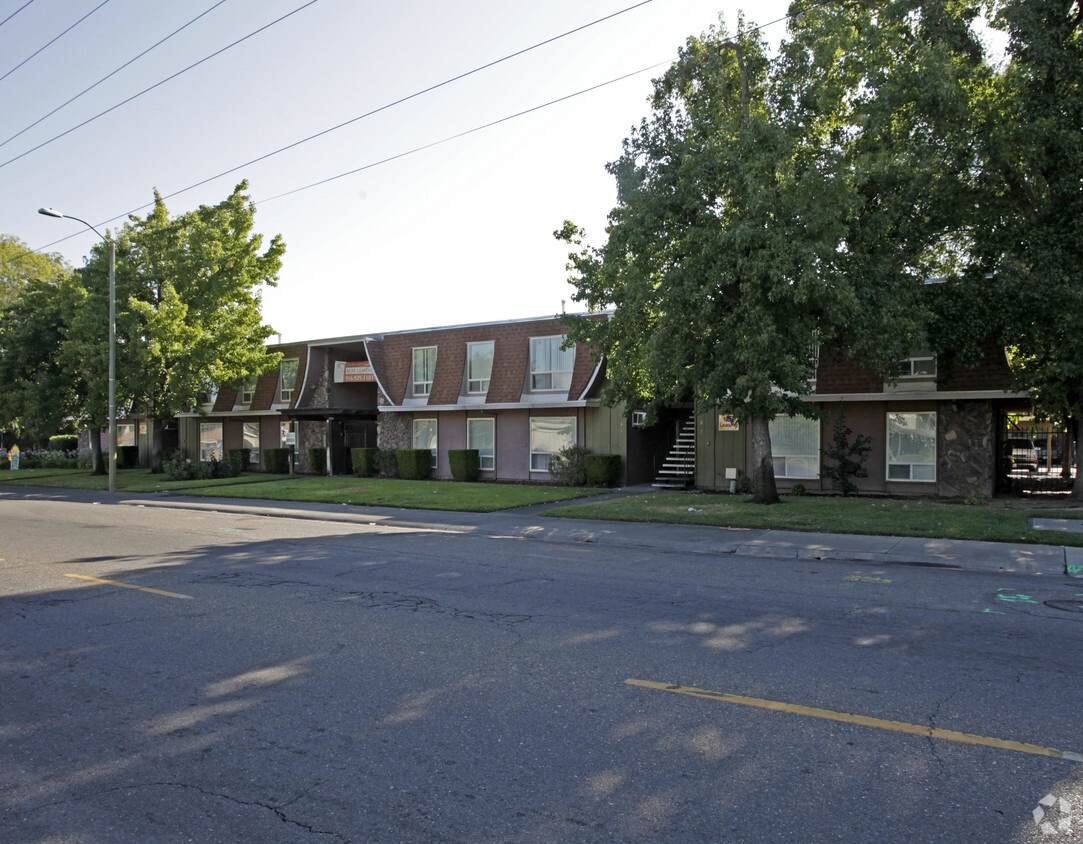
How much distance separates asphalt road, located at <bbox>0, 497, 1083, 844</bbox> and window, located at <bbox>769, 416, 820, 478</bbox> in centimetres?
1361

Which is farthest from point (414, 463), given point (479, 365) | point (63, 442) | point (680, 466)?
point (63, 442)

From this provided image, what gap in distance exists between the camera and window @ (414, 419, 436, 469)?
101 ft

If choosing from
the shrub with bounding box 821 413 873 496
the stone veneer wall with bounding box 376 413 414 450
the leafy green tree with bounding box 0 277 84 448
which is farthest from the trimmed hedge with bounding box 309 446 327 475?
the shrub with bounding box 821 413 873 496

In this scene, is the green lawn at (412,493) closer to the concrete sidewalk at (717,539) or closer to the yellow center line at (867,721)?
the concrete sidewalk at (717,539)

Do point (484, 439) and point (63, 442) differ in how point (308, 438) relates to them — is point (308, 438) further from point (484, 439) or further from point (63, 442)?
point (63, 442)

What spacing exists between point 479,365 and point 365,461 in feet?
21.1

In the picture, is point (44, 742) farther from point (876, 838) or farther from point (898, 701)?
point (898, 701)

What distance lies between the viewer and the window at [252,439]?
122 feet

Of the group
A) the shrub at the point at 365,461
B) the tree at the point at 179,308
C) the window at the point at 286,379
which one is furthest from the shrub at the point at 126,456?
the shrub at the point at 365,461

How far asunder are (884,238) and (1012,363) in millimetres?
5286

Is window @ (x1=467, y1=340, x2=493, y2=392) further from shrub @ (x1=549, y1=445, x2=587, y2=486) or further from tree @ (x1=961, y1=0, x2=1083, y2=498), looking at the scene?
tree @ (x1=961, y1=0, x2=1083, y2=498)

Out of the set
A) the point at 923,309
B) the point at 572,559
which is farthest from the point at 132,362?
the point at 923,309

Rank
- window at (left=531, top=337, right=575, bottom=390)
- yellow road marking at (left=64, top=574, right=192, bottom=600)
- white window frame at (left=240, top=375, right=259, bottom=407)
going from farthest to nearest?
white window frame at (left=240, top=375, right=259, bottom=407)
window at (left=531, top=337, right=575, bottom=390)
yellow road marking at (left=64, top=574, right=192, bottom=600)

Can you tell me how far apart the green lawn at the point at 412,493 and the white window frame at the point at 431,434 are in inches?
108
